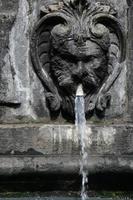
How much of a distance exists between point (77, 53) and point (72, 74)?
0.59 ft

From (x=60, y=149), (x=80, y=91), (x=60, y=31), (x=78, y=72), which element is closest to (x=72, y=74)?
(x=78, y=72)

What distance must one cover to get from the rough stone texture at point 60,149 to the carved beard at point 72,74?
0.33 m

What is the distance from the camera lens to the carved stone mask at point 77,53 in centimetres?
1106

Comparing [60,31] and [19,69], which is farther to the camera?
[19,69]

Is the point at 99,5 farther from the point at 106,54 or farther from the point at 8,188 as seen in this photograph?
the point at 8,188

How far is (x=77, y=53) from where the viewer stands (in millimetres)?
11047

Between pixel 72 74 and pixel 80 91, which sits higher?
pixel 72 74

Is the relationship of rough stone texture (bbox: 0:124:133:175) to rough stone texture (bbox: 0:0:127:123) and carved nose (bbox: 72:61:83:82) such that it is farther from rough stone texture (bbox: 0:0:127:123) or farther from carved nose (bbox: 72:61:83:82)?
carved nose (bbox: 72:61:83:82)

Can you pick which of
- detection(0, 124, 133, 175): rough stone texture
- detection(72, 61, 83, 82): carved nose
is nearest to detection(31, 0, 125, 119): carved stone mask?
detection(72, 61, 83, 82): carved nose

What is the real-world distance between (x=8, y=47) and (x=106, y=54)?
815mm

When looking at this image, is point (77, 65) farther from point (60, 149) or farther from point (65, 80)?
point (60, 149)

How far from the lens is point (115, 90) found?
36.9ft

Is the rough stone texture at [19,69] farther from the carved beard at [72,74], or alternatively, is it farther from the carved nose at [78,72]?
the carved nose at [78,72]

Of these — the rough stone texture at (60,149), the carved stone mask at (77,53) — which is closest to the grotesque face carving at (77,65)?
the carved stone mask at (77,53)
